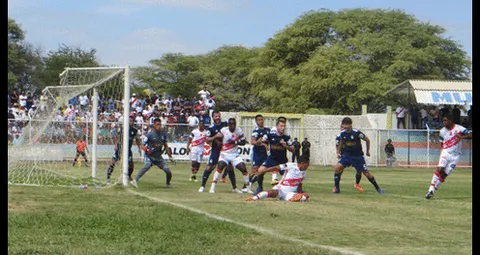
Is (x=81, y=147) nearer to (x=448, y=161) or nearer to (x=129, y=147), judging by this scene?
(x=129, y=147)

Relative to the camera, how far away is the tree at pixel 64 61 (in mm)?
79812

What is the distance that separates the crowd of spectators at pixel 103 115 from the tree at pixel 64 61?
96.3 ft

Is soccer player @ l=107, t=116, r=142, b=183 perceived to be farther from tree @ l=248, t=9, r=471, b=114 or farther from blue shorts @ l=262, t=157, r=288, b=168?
tree @ l=248, t=9, r=471, b=114

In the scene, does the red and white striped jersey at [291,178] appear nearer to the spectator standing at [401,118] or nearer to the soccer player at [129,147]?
the soccer player at [129,147]

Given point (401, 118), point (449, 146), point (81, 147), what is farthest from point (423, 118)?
point (449, 146)

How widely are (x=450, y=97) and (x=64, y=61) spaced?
47022 mm

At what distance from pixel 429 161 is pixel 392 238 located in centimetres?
3544

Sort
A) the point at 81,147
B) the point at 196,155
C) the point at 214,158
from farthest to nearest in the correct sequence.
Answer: the point at 81,147, the point at 196,155, the point at 214,158

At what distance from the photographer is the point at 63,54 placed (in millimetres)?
82938

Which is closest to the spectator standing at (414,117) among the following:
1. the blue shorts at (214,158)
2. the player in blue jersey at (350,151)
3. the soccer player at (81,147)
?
the soccer player at (81,147)

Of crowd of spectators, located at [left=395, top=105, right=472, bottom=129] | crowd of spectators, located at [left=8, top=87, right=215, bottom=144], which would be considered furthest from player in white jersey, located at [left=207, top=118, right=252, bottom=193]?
crowd of spectators, located at [left=395, top=105, right=472, bottom=129]

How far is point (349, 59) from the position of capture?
212 ft
